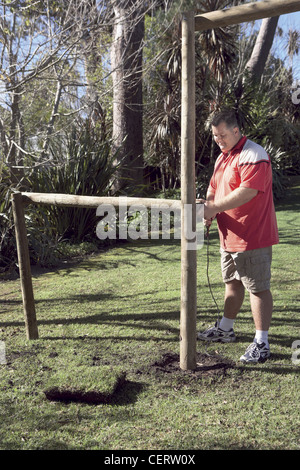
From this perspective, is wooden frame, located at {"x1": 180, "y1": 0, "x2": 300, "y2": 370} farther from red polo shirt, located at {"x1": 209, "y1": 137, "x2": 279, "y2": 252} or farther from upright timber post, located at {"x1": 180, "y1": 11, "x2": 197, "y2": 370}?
red polo shirt, located at {"x1": 209, "y1": 137, "x2": 279, "y2": 252}

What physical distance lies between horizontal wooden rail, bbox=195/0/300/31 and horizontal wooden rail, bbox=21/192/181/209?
1.23m

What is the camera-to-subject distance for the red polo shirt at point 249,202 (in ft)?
12.1

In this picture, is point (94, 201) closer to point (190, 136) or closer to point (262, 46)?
point (190, 136)

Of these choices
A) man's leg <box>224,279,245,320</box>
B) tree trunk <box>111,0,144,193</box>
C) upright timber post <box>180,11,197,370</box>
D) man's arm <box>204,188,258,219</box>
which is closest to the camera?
Answer: upright timber post <box>180,11,197,370</box>

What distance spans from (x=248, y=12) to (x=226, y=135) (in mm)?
892

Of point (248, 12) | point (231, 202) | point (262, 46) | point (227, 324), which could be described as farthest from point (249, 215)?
point (262, 46)

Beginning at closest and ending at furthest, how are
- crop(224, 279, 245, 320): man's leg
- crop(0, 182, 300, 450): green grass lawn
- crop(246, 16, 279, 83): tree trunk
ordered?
crop(0, 182, 300, 450): green grass lawn
crop(224, 279, 245, 320): man's leg
crop(246, 16, 279, 83): tree trunk

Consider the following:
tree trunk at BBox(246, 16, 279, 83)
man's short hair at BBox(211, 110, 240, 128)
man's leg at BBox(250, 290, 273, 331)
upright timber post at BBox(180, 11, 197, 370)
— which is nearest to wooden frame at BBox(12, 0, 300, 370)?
upright timber post at BBox(180, 11, 197, 370)

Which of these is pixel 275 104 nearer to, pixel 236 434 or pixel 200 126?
pixel 200 126

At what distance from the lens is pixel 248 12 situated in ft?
10.9

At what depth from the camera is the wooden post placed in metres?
4.36

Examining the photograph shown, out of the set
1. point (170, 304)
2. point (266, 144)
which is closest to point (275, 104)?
point (266, 144)

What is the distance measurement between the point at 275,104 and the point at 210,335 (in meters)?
15.9

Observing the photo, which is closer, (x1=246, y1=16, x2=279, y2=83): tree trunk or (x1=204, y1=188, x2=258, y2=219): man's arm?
(x1=204, y1=188, x2=258, y2=219): man's arm
